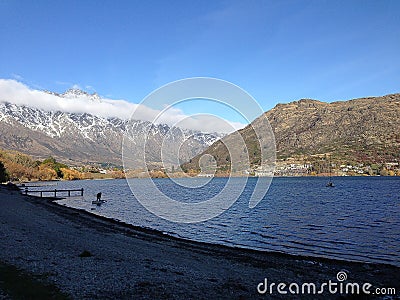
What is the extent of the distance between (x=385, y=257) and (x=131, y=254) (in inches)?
640

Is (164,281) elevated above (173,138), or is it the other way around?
(173,138)

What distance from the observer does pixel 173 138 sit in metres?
19.9

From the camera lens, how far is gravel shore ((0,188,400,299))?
12.3m

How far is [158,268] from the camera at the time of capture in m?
15.8

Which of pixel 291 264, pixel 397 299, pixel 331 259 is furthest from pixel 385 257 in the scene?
pixel 397 299

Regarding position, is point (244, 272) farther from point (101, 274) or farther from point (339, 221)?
point (339, 221)

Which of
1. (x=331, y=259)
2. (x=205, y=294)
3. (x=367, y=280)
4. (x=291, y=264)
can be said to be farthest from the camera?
(x=331, y=259)

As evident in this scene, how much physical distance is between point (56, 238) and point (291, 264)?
14.6 metres

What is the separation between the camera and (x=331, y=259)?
22.0m

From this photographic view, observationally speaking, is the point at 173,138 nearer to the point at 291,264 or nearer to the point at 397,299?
the point at 291,264

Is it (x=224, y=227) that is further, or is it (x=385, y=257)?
(x=224, y=227)

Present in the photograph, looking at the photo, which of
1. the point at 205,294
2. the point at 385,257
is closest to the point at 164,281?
the point at 205,294

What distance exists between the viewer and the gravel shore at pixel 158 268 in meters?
12.3

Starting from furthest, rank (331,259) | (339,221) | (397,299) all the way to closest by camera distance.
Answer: (339,221) < (331,259) < (397,299)
